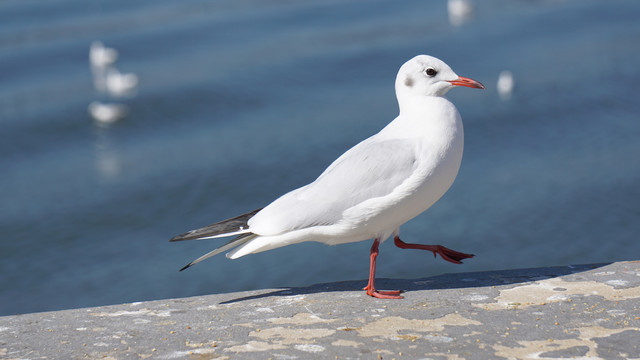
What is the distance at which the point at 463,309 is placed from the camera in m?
6.43

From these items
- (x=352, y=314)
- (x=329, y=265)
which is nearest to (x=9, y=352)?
(x=352, y=314)

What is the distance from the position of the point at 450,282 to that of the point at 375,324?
1.34m

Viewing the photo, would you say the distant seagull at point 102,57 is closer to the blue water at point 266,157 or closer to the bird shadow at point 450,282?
the blue water at point 266,157

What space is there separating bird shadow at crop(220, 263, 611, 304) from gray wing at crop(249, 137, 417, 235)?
2.11 feet

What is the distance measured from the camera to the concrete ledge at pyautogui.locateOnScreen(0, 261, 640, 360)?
18.7 feet

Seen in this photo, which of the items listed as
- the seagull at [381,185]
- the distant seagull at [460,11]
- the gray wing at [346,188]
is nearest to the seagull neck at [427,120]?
the seagull at [381,185]

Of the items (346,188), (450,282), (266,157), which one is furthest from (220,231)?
(266,157)

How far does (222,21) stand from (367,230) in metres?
20.4

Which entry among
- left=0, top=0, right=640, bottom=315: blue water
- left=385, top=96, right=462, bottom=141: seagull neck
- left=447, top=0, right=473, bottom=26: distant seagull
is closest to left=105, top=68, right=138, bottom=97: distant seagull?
left=0, top=0, right=640, bottom=315: blue water

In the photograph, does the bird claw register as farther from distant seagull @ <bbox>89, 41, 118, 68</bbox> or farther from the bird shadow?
distant seagull @ <bbox>89, 41, 118, 68</bbox>

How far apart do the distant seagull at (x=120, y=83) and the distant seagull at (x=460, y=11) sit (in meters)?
10.2

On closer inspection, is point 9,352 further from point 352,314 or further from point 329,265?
point 329,265

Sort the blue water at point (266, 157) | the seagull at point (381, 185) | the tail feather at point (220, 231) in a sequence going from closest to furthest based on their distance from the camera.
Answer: the seagull at point (381, 185) < the tail feather at point (220, 231) < the blue water at point (266, 157)

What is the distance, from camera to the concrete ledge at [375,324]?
18.7 ft
